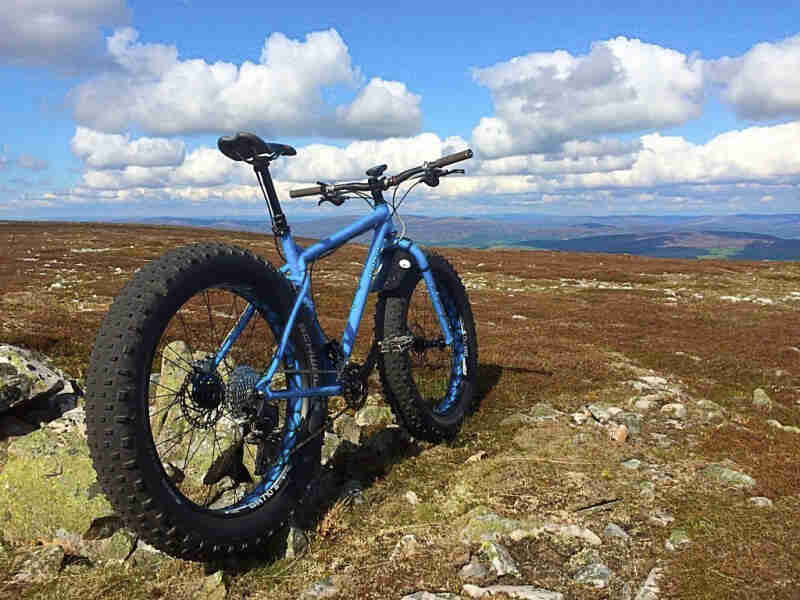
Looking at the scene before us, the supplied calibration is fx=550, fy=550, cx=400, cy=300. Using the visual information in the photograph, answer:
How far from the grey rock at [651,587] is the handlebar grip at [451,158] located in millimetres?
4857

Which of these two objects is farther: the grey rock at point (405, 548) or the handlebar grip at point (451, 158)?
the handlebar grip at point (451, 158)

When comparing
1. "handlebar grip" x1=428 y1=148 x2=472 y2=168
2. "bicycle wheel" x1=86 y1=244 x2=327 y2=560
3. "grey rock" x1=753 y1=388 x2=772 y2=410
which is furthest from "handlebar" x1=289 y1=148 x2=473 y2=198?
"grey rock" x1=753 y1=388 x2=772 y2=410

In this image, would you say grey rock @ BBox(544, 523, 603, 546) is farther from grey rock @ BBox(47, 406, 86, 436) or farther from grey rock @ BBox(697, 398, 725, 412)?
grey rock @ BBox(697, 398, 725, 412)

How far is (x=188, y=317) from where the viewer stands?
47.6ft

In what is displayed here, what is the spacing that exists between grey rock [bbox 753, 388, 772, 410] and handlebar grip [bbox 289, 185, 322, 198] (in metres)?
8.58

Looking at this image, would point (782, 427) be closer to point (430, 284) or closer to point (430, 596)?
point (430, 284)

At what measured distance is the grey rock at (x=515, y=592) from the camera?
402 centimetres

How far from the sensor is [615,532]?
5027 mm

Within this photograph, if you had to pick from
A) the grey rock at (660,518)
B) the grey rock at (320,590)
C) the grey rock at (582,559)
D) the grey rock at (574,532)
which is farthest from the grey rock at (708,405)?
the grey rock at (320,590)

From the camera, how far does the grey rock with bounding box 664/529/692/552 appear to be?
4801 millimetres

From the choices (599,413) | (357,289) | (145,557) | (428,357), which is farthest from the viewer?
(428,357)

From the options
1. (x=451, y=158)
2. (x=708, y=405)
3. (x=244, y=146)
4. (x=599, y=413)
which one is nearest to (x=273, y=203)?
(x=244, y=146)

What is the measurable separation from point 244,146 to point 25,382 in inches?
145

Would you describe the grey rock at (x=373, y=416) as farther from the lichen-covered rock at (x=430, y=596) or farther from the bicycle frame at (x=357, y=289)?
the lichen-covered rock at (x=430, y=596)
